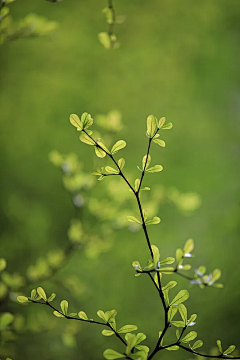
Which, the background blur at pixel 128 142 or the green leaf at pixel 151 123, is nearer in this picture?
the green leaf at pixel 151 123

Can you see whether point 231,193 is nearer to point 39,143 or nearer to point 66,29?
point 39,143

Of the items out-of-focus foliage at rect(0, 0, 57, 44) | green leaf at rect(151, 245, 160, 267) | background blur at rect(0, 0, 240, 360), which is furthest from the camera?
background blur at rect(0, 0, 240, 360)

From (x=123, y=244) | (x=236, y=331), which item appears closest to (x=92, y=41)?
Result: (x=123, y=244)

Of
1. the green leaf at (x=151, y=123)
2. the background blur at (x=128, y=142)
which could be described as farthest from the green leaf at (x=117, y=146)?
the background blur at (x=128, y=142)

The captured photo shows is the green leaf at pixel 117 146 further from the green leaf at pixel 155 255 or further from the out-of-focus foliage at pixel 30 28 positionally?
the out-of-focus foliage at pixel 30 28

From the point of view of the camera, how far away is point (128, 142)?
1.32m

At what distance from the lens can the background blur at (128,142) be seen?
4.07 ft

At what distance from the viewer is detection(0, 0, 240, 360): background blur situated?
1.24 metres

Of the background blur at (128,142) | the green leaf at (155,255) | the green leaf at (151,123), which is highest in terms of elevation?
the green leaf at (151,123)

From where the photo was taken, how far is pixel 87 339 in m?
1.23

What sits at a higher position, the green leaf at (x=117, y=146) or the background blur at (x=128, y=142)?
the green leaf at (x=117, y=146)

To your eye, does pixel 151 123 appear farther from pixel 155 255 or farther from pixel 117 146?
pixel 155 255

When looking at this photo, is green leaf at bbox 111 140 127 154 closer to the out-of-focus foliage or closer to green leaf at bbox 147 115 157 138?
green leaf at bbox 147 115 157 138

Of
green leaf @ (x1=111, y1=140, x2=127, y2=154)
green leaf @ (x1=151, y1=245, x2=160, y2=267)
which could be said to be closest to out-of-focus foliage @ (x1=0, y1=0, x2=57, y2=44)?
green leaf @ (x1=111, y1=140, x2=127, y2=154)
